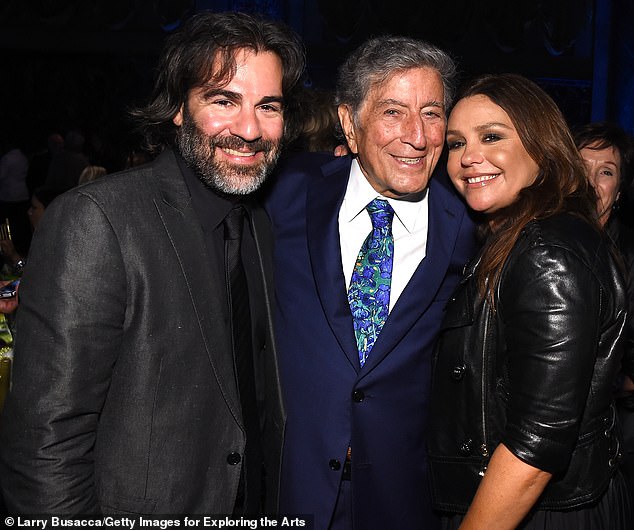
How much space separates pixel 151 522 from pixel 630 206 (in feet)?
9.06

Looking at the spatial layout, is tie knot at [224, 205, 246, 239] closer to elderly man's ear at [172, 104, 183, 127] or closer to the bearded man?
the bearded man

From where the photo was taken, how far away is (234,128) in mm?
1749

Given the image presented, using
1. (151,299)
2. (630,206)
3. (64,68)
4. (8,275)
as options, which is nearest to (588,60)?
(630,206)

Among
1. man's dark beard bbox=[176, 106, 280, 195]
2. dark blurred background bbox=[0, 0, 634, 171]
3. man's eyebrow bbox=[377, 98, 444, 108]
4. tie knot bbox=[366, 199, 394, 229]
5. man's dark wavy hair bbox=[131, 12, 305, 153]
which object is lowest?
tie knot bbox=[366, 199, 394, 229]

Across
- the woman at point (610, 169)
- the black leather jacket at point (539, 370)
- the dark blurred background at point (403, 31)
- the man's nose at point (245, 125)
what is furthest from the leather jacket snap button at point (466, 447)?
the dark blurred background at point (403, 31)

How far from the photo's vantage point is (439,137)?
2039mm

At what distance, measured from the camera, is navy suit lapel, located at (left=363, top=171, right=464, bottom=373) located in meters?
1.84

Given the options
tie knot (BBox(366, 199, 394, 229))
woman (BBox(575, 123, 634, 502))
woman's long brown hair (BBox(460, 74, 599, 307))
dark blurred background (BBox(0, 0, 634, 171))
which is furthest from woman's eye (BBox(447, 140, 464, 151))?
dark blurred background (BBox(0, 0, 634, 171))

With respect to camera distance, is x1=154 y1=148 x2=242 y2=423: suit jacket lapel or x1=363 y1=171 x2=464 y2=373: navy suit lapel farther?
x1=363 y1=171 x2=464 y2=373: navy suit lapel

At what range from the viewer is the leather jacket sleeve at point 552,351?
1456 mm

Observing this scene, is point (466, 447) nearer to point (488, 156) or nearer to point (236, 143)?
point (488, 156)

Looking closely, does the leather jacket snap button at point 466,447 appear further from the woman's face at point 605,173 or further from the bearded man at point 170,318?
the woman's face at point 605,173

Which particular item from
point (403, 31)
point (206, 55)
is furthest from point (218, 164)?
point (403, 31)

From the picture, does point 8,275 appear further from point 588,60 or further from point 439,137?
point 588,60
